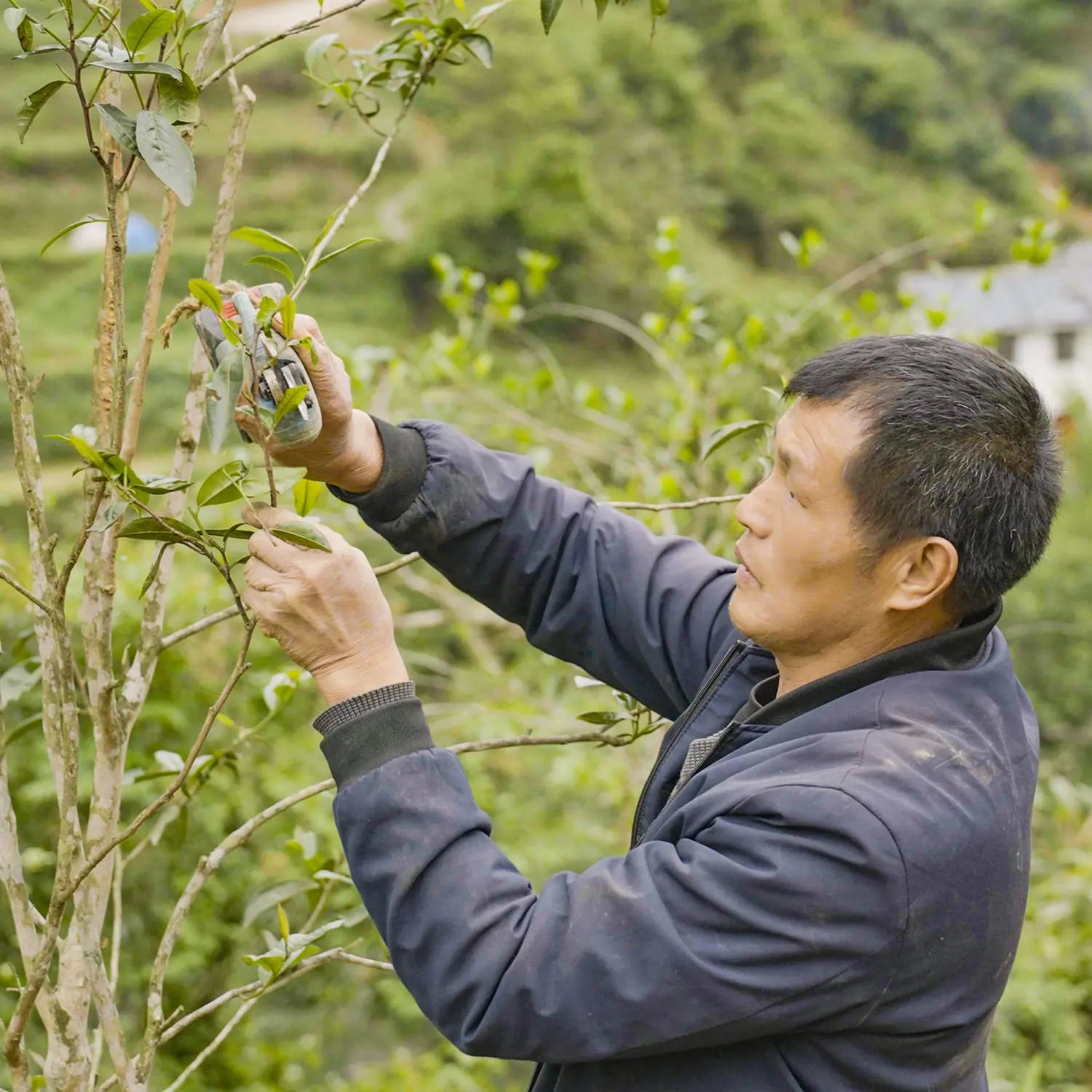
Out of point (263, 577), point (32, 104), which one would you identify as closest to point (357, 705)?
point (263, 577)

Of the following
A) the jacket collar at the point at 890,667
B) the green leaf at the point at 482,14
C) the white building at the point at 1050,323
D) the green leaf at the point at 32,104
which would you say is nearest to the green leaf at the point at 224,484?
the green leaf at the point at 32,104

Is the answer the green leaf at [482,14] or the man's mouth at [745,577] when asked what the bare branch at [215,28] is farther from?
the man's mouth at [745,577]

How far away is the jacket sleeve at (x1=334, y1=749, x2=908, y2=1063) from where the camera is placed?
3.49 feet

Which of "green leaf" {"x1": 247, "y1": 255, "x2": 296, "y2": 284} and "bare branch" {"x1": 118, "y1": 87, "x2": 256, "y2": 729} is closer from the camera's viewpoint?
"green leaf" {"x1": 247, "y1": 255, "x2": 296, "y2": 284}

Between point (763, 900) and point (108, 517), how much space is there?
0.63 meters

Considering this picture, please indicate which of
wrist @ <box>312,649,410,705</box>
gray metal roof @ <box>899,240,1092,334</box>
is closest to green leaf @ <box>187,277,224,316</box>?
wrist @ <box>312,649,410,705</box>

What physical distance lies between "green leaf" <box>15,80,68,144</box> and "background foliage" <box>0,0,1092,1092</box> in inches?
7.4

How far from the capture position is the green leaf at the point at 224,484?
1036 mm

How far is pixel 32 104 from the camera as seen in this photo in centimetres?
109

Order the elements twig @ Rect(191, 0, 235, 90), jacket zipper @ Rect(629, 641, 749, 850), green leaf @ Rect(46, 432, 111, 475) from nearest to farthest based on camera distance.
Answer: green leaf @ Rect(46, 432, 111, 475)
twig @ Rect(191, 0, 235, 90)
jacket zipper @ Rect(629, 641, 749, 850)

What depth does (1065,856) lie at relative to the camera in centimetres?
409

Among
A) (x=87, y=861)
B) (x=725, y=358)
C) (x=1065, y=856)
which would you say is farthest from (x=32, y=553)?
(x=1065, y=856)

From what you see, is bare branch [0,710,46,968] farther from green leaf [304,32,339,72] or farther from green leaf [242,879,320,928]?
green leaf [304,32,339,72]

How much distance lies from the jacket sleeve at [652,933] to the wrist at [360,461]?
1.62ft
